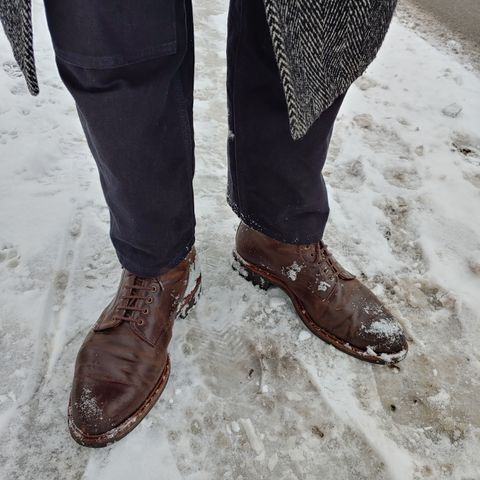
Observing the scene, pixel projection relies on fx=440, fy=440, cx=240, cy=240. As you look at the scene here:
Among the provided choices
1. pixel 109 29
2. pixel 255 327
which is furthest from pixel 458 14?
pixel 109 29

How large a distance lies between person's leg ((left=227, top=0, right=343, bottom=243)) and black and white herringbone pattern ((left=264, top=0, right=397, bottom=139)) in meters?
0.13

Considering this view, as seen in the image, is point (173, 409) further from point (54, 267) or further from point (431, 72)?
point (431, 72)

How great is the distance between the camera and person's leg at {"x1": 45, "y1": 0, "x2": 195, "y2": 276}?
0.63 m

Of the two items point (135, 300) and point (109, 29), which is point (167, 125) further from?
point (135, 300)

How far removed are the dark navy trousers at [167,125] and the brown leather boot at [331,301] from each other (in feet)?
0.19

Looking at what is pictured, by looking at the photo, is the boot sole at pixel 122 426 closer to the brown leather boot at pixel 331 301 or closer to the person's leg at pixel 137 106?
the person's leg at pixel 137 106

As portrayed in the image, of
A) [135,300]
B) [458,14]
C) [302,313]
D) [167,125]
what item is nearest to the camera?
[167,125]

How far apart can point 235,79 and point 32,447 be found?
0.89m

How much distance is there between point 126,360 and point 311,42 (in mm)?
744

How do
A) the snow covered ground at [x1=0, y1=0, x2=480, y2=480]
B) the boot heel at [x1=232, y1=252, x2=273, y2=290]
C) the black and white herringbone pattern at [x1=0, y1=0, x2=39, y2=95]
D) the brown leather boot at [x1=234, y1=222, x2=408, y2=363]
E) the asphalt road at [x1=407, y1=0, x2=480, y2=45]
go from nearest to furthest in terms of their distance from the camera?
1. the black and white herringbone pattern at [x1=0, y1=0, x2=39, y2=95]
2. the snow covered ground at [x1=0, y1=0, x2=480, y2=480]
3. the brown leather boot at [x1=234, y1=222, x2=408, y2=363]
4. the boot heel at [x1=232, y1=252, x2=273, y2=290]
5. the asphalt road at [x1=407, y1=0, x2=480, y2=45]

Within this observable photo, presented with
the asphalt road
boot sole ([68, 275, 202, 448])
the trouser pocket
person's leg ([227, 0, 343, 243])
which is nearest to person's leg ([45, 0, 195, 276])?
the trouser pocket

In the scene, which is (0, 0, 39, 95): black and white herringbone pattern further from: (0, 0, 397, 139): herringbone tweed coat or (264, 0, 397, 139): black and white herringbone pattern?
(264, 0, 397, 139): black and white herringbone pattern

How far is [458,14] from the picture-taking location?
2.79 metres

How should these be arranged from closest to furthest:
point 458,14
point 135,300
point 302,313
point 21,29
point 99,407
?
point 21,29
point 99,407
point 135,300
point 302,313
point 458,14
